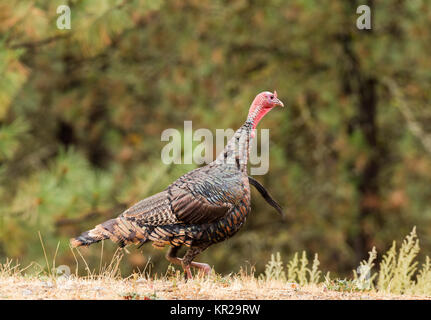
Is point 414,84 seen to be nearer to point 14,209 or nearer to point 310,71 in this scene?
point 310,71

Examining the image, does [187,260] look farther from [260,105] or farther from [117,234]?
[260,105]

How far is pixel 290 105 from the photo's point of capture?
13.6m

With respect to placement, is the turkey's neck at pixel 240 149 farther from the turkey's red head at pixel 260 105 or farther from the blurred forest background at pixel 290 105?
the blurred forest background at pixel 290 105

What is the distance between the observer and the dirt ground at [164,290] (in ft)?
16.6

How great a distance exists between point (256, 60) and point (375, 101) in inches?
107

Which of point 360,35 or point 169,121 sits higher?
point 360,35

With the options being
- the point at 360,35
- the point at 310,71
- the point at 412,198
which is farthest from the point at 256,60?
the point at 412,198

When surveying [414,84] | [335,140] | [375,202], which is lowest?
[375,202]

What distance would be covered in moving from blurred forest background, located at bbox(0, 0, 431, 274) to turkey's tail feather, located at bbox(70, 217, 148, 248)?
6452mm

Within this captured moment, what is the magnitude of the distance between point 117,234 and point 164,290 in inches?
23.7

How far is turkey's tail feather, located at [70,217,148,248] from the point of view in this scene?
5348mm

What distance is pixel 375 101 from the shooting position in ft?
44.7

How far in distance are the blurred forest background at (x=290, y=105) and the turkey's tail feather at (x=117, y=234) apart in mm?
6452

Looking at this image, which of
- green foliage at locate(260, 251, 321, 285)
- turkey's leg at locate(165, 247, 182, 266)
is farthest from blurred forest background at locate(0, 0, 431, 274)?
turkey's leg at locate(165, 247, 182, 266)
